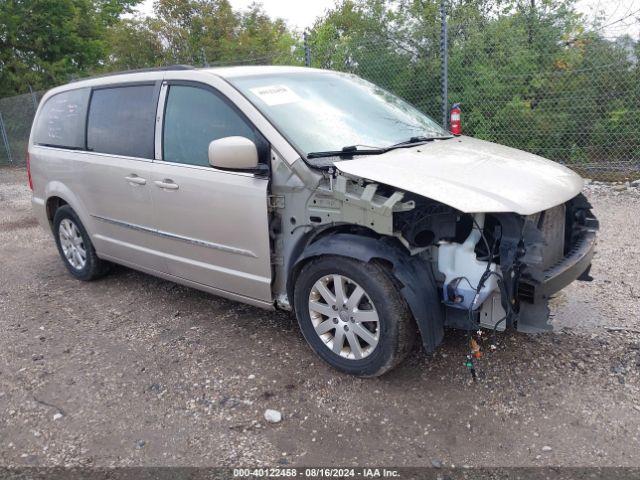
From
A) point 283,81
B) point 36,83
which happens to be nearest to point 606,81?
point 283,81

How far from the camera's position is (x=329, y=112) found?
371 centimetres

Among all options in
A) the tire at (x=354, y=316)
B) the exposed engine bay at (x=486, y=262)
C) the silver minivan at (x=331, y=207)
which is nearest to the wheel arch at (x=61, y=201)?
the silver minivan at (x=331, y=207)

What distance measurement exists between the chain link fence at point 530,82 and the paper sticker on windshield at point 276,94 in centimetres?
513

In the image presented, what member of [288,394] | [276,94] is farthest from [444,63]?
[288,394]

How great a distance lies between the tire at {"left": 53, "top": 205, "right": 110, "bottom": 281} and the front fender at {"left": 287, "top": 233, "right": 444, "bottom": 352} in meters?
2.82

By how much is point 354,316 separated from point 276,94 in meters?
1.59

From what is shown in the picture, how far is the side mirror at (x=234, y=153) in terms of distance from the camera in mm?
3221

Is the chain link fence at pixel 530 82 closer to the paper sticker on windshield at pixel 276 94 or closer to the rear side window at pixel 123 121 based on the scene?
the paper sticker on windshield at pixel 276 94

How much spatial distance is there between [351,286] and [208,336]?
1.32 m

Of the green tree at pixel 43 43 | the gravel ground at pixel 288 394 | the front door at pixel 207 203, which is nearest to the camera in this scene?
the gravel ground at pixel 288 394

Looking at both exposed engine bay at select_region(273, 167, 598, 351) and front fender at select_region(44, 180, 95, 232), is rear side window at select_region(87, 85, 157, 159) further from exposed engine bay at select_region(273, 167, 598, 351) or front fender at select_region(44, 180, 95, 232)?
exposed engine bay at select_region(273, 167, 598, 351)

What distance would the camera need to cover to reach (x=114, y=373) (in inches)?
137

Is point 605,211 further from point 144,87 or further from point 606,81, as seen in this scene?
point 144,87

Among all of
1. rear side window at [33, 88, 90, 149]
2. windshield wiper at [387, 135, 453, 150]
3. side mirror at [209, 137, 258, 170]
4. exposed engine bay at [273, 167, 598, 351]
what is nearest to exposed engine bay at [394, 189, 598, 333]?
exposed engine bay at [273, 167, 598, 351]
